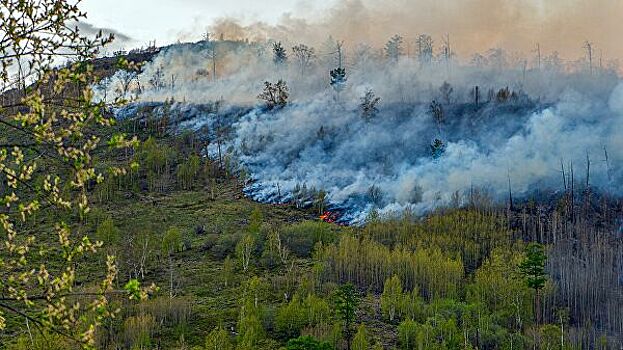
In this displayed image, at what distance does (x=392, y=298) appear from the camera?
89.9 metres

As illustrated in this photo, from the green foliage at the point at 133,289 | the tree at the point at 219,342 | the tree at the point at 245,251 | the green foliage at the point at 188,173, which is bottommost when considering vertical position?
the tree at the point at 219,342

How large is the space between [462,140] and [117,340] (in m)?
129

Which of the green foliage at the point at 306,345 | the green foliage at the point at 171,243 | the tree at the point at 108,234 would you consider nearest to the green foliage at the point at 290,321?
the green foliage at the point at 306,345

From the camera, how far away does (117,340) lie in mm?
73875

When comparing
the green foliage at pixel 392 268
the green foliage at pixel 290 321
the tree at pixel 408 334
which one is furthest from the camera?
the green foliage at pixel 392 268

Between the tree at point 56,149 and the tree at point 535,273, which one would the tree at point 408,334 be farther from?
the tree at point 56,149

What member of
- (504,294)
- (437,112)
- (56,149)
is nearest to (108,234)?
(504,294)

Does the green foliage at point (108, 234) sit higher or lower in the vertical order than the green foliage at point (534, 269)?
higher

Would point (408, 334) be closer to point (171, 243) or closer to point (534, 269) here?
point (534, 269)

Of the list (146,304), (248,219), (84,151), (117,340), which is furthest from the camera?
(248,219)

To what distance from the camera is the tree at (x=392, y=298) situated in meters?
87.6

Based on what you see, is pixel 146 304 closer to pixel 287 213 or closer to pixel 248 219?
pixel 248 219

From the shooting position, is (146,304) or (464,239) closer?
(146,304)

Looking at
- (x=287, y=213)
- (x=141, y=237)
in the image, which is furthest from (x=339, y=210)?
(x=141, y=237)
